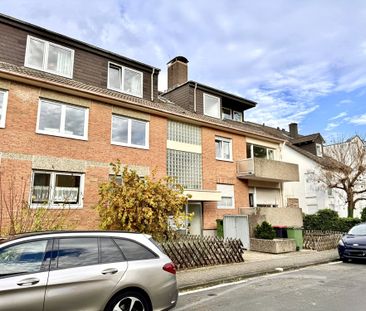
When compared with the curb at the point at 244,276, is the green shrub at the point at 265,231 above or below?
above

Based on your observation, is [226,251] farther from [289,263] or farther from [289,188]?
[289,188]

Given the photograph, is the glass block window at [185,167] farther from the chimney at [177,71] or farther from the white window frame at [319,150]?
the white window frame at [319,150]

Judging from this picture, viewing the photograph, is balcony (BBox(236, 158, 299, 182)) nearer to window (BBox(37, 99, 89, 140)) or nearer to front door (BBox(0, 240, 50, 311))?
window (BBox(37, 99, 89, 140))

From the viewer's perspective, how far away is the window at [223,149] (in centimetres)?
1984

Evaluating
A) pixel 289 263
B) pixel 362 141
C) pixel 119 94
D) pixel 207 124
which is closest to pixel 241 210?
pixel 207 124

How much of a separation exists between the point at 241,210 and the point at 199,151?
458 centimetres

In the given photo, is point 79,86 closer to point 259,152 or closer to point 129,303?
point 129,303

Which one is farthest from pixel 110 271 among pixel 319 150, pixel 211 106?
pixel 319 150

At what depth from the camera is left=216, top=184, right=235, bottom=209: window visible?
19055 mm

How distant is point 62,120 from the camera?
13.6 metres

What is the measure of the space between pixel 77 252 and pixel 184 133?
13538mm

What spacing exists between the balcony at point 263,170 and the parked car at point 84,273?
48.3ft

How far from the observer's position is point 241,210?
64.3 ft

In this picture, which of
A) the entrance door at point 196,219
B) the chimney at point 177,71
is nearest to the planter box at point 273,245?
the entrance door at point 196,219
